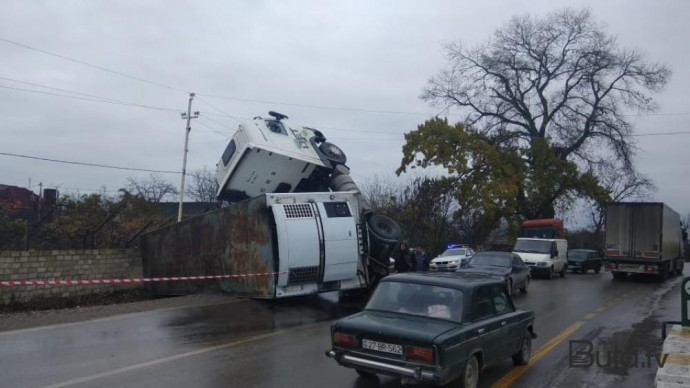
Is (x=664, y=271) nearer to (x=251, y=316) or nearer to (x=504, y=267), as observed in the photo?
(x=504, y=267)

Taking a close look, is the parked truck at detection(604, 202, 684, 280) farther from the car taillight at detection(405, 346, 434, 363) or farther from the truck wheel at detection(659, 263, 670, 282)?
the car taillight at detection(405, 346, 434, 363)

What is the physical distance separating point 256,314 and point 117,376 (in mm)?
6028

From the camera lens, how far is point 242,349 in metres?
9.38

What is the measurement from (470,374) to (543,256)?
22603 mm

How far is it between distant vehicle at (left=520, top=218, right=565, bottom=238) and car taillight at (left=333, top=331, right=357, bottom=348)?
34937mm

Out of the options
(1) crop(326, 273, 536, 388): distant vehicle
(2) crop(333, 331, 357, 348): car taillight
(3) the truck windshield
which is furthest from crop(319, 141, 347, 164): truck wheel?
(3) the truck windshield

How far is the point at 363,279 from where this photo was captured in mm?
15625

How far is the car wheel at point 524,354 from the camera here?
848 centimetres

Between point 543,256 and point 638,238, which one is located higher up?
point 638,238

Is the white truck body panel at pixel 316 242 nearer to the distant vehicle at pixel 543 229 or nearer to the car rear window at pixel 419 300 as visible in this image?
the car rear window at pixel 419 300

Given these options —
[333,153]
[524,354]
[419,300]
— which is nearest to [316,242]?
[333,153]

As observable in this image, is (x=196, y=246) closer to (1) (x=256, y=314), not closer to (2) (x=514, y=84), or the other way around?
(1) (x=256, y=314)

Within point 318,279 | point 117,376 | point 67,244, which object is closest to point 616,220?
point 318,279

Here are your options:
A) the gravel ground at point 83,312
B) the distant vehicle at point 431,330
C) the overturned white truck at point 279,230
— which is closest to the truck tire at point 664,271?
the overturned white truck at point 279,230
